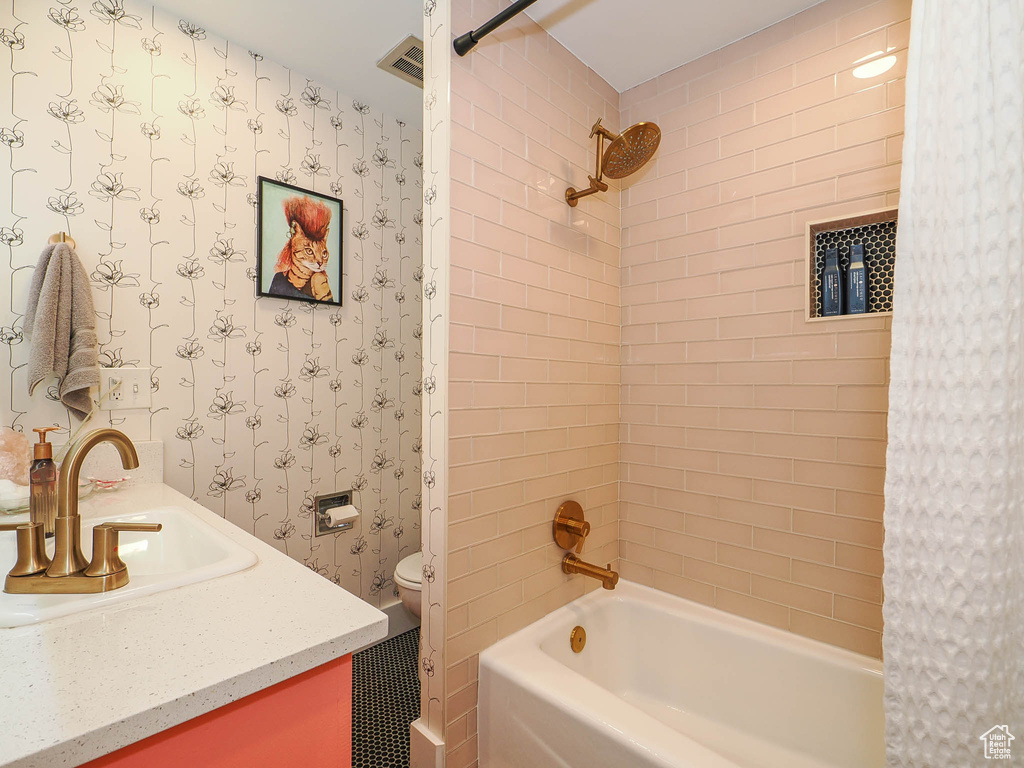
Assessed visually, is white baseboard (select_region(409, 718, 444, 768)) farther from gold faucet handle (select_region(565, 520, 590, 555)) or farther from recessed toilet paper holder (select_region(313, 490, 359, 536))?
recessed toilet paper holder (select_region(313, 490, 359, 536))

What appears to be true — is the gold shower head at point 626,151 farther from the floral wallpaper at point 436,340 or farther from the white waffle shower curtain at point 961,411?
the white waffle shower curtain at point 961,411

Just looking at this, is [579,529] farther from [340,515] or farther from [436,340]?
[340,515]

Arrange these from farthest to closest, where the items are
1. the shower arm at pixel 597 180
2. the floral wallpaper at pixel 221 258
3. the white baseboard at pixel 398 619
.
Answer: the white baseboard at pixel 398 619, the shower arm at pixel 597 180, the floral wallpaper at pixel 221 258

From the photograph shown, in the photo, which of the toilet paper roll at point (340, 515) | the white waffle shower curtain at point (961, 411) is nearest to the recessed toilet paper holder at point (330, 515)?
the toilet paper roll at point (340, 515)

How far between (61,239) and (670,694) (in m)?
2.50

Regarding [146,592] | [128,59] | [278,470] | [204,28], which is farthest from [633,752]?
[204,28]

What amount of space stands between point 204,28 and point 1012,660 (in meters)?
2.91

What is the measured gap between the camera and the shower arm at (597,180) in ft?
5.37

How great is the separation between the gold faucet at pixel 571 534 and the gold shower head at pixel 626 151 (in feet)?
3.73

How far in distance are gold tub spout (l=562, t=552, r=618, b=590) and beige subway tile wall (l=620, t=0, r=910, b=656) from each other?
1.21ft

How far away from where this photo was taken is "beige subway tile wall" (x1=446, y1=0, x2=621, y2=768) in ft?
4.78

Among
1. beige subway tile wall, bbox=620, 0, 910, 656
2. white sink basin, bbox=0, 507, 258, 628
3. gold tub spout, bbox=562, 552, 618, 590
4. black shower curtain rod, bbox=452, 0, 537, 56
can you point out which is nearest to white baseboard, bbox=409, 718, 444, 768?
gold tub spout, bbox=562, 552, 618, 590

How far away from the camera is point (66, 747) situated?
492mm

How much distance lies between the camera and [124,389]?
1662 millimetres
